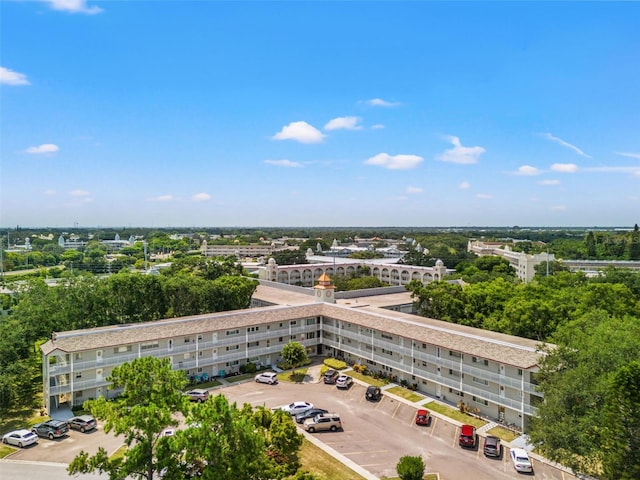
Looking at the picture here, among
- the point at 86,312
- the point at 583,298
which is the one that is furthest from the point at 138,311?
the point at 583,298

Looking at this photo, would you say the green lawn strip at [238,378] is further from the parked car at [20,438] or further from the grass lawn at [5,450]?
the grass lawn at [5,450]

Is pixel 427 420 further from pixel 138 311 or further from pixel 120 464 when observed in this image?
pixel 138 311

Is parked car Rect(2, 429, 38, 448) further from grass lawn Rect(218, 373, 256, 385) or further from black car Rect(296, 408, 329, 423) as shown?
black car Rect(296, 408, 329, 423)

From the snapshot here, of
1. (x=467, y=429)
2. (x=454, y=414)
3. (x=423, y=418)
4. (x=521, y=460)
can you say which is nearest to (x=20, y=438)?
(x=423, y=418)

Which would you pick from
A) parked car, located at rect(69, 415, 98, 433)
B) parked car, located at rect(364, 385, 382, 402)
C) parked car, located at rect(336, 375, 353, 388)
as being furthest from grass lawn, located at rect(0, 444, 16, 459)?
parked car, located at rect(364, 385, 382, 402)

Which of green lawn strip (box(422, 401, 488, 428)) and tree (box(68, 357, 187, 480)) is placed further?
green lawn strip (box(422, 401, 488, 428))
